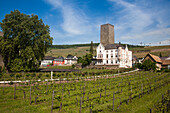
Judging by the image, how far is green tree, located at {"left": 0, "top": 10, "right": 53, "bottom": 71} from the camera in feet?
121

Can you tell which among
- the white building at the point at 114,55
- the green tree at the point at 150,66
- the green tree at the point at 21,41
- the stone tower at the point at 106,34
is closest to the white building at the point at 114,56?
the white building at the point at 114,55

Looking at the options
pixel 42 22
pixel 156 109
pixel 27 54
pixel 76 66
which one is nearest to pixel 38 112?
pixel 156 109

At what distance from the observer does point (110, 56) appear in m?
69.2

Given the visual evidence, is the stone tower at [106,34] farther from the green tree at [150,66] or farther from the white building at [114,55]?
the green tree at [150,66]

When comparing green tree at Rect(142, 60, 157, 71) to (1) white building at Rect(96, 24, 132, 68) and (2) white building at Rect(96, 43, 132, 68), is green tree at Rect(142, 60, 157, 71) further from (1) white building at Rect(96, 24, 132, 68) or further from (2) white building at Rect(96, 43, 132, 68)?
(2) white building at Rect(96, 43, 132, 68)

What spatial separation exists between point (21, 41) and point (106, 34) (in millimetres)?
54783

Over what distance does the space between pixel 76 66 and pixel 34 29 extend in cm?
3367

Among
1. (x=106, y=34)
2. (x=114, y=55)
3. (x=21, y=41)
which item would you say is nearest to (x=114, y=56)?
(x=114, y=55)

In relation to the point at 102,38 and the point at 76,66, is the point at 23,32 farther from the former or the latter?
the point at 102,38

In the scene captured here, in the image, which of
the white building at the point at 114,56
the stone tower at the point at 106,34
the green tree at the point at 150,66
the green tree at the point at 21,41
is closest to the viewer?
the green tree at the point at 21,41

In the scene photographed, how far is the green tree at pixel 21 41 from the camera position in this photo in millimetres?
37031

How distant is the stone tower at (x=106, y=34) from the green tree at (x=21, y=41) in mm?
48047

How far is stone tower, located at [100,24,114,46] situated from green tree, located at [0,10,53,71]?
158 feet

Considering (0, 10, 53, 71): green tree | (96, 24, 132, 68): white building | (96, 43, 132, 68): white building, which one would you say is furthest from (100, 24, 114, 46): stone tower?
(0, 10, 53, 71): green tree
